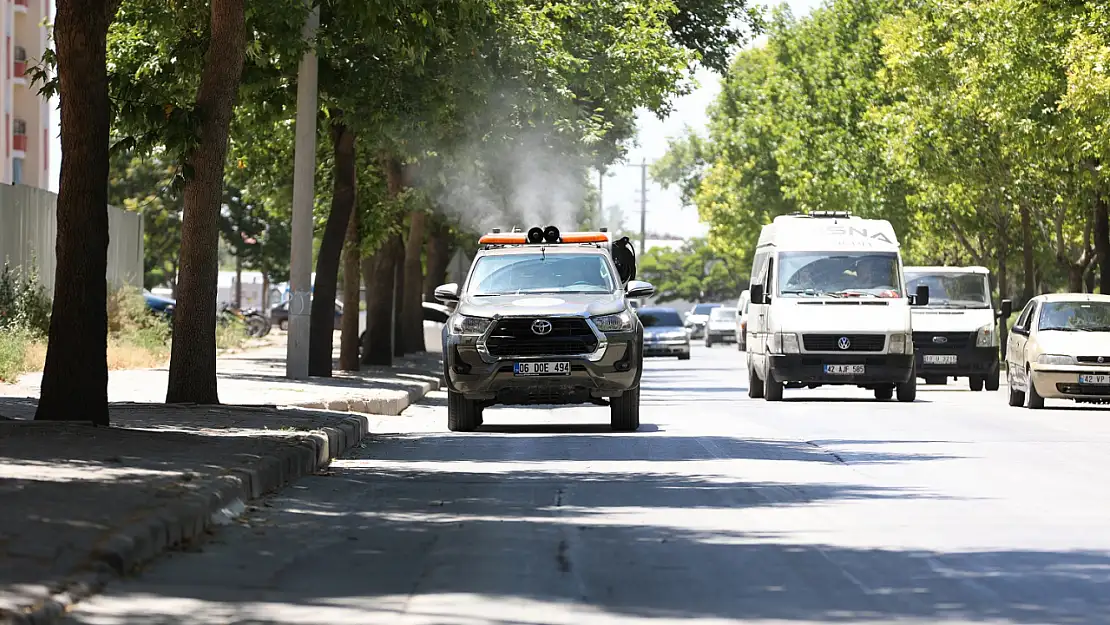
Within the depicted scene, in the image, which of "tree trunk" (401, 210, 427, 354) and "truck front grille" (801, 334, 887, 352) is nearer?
"truck front grille" (801, 334, 887, 352)

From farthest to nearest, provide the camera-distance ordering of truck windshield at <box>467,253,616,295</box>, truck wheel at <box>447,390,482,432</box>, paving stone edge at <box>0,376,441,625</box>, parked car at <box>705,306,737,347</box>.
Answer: parked car at <box>705,306,737,347</box> < truck windshield at <box>467,253,616,295</box> < truck wheel at <box>447,390,482,432</box> < paving stone edge at <box>0,376,441,625</box>

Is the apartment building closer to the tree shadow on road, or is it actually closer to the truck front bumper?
the truck front bumper

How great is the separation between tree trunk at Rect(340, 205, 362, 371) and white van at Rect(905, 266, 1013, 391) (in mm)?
9743

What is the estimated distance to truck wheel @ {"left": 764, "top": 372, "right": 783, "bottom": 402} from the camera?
28484 millimetres

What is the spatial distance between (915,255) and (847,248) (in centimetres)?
5384

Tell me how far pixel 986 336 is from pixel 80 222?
20.5 metres

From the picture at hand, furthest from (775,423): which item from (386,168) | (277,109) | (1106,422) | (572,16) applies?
(386,168)

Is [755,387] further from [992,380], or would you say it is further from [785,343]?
[992,380]

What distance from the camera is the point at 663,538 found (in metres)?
10.9

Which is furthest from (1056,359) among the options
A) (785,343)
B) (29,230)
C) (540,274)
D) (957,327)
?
(29,230)

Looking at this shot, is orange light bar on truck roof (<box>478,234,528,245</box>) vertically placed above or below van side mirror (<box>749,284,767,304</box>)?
above

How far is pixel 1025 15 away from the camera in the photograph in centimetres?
3678

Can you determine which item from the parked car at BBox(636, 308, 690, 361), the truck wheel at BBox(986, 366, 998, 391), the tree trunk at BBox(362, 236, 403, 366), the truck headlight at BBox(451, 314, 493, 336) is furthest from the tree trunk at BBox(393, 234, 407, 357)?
the truck headlight at BBox(451, 314, 493, 336)

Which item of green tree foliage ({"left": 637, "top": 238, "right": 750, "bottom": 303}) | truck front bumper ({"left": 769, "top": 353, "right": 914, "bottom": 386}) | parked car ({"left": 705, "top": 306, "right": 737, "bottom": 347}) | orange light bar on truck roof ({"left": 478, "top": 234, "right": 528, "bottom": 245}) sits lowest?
truck front bumper ({"left": 769, "top": 353, "right": 914, "bottom": 386})
